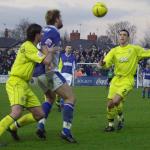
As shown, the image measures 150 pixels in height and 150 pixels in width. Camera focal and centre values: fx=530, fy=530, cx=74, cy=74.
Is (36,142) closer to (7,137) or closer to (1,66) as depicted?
(7,137)

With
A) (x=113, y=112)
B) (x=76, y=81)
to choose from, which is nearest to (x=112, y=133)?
(x=113, y=112)

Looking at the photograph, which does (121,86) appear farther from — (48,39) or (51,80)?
(48,39)

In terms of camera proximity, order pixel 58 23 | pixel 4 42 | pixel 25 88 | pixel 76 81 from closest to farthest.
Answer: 1. pixel 25 88
2. pixel 58 23
3. pixel 76 81
4. pixel 4 42

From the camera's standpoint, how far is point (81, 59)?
46562 millimetres

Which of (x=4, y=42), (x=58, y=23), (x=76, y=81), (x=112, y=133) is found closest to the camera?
(x=58, y=23)

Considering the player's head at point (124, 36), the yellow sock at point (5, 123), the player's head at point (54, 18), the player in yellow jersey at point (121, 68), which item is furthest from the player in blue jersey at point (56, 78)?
the player's head at point (124, 36)

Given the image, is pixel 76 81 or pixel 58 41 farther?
pixel 76 81

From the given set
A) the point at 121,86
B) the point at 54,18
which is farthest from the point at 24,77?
the point at 121,86

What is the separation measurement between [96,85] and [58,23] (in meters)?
34.3

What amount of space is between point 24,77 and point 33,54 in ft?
1.78

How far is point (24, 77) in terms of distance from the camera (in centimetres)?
991

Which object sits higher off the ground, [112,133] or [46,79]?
[46,79]

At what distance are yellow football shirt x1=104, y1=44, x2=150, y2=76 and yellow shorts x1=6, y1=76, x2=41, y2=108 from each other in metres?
2.98

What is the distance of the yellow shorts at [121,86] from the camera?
12404 millimetres
